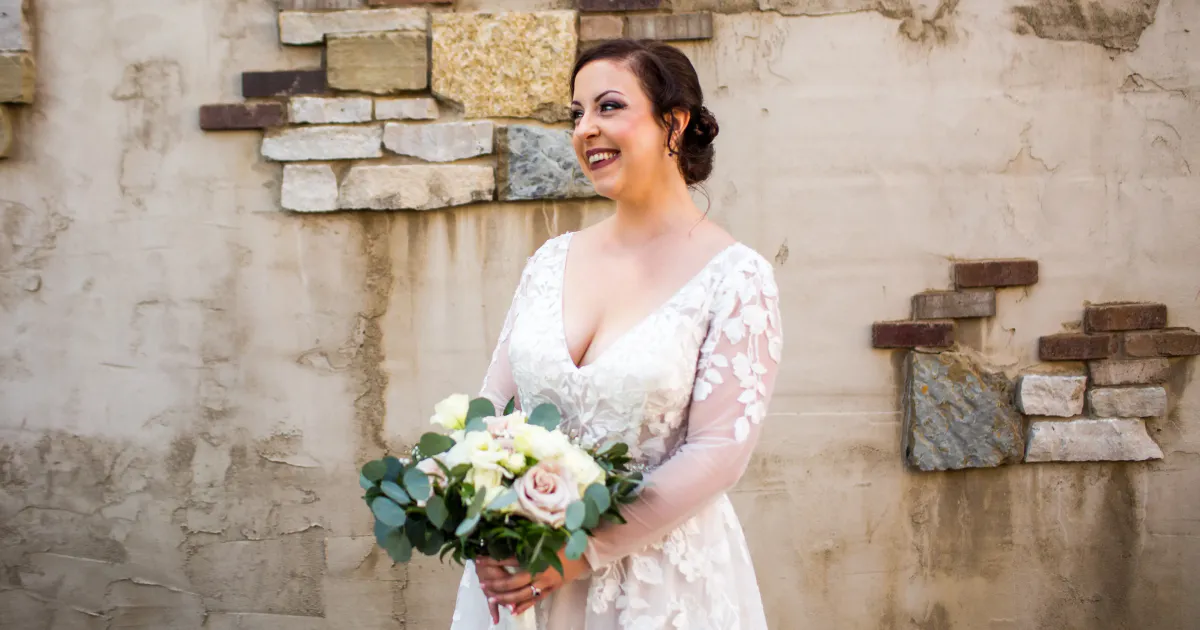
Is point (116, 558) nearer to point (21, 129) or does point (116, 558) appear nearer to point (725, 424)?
point (21, 129)

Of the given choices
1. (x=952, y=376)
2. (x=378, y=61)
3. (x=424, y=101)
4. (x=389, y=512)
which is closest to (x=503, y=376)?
(x=389, y=512)

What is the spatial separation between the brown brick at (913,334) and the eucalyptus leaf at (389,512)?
2.29m

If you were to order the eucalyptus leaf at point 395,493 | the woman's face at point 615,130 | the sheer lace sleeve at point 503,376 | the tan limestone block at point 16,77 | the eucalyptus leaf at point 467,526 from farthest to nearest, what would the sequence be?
the tan limestone block at point 16,77 → the sheer lace sleeve at point 503,376 → the woman's face at point 615,130 → the eucalyptus leaf at point 395,493 → the eucalyptus leaf at point 467,526

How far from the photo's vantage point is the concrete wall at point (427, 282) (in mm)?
3717

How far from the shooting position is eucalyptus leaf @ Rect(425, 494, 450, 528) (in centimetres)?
183

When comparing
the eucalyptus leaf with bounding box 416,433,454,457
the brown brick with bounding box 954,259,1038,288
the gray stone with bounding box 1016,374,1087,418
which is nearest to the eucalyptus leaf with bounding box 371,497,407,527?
the eucalyptus leaf with bounding box 416,433,454,457

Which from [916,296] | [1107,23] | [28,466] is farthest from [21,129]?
[1107,23]

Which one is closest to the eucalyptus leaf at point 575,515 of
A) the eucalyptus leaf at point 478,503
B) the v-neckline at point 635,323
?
the eucalyptus leaf at point 478,503

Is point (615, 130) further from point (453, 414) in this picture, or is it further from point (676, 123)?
point (453, 414)

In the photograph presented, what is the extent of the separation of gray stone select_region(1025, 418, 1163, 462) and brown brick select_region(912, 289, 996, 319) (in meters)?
0.45

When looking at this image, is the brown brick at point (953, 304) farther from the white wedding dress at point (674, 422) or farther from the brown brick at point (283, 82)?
the brown brick at point (283, 82)

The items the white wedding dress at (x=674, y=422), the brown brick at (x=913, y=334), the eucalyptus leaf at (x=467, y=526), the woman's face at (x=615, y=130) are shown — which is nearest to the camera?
the eucalyptus leaf at (x=467, y=526)

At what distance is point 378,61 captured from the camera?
3.65 m

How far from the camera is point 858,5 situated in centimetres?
371
